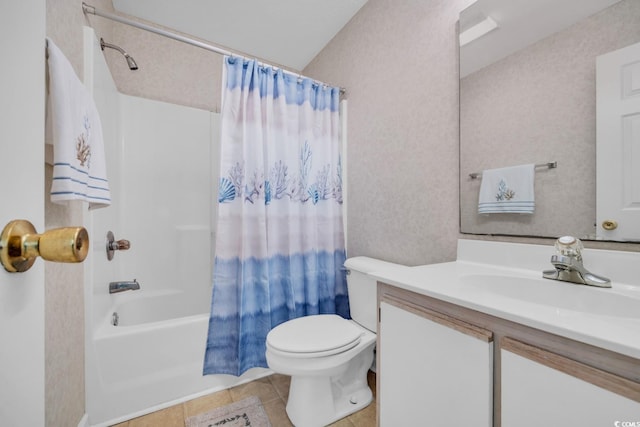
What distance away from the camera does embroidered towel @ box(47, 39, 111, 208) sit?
0.81m

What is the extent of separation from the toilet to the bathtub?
1.67ft

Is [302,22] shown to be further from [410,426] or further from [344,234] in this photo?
[410,426]

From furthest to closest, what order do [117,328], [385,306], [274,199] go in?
[274,199]
[117,328]
[385,306]

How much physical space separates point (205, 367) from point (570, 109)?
6.57 ft

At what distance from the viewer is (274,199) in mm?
1637

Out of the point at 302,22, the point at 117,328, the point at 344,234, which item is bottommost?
the point at 117,328

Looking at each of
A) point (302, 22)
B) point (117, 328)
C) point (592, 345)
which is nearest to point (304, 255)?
point (117, 328)

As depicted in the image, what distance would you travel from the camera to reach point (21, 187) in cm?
30

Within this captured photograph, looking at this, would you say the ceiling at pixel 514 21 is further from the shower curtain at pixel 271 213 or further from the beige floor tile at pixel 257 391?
the beige floor tile at pixel 257 391

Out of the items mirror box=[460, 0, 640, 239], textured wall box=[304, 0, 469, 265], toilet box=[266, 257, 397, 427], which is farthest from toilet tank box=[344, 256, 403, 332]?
mirror box=[460, 0, 640, 239]

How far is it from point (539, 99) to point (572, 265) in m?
0.63

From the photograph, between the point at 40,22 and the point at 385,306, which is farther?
the point at 385,306

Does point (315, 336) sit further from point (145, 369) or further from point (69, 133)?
point (69, 133)

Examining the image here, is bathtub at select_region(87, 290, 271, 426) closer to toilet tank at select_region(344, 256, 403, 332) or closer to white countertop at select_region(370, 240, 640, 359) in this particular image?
toilet tank at select_region(344, 256, 403, 332)
